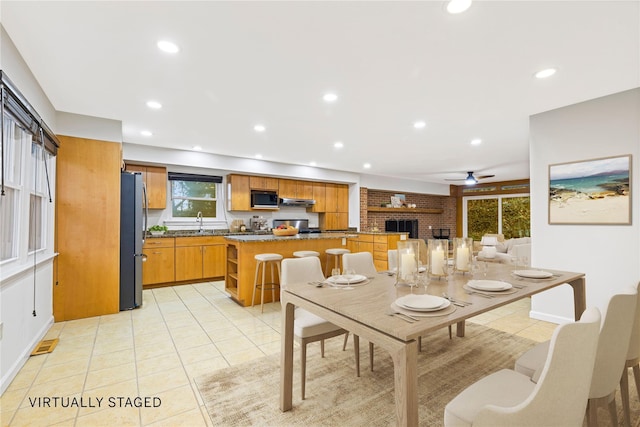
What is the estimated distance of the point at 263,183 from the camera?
255 inches

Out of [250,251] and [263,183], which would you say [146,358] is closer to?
[250,251]

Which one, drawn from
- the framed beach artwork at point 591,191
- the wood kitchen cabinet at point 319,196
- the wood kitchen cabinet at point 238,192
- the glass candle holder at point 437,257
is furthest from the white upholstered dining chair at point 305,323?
the wood kitchen cabinet at point 319,196

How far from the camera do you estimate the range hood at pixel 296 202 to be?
22.1ft

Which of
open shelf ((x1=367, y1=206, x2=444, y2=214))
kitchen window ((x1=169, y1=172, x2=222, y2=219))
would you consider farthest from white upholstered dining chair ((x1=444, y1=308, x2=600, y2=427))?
open shelf ((x1=367, y1=206, x2=444, y2=214))

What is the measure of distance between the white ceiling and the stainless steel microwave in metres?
2.33

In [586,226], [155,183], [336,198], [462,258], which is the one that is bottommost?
[462,258]

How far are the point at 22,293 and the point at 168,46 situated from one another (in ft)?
7.57

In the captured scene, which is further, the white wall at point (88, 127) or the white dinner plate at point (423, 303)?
the white wall at point (88, 127)

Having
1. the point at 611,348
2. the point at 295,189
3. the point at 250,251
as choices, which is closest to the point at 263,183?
the point at 295,189

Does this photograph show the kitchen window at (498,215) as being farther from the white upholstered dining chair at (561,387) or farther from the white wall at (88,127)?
the white wall at (88,127)

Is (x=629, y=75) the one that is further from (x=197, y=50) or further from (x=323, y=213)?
(x=323, y=213)

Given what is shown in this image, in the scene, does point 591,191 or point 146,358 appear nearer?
point 146,358

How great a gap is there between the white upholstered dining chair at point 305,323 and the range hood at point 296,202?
436 centimetres

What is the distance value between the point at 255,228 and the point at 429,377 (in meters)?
4.85
